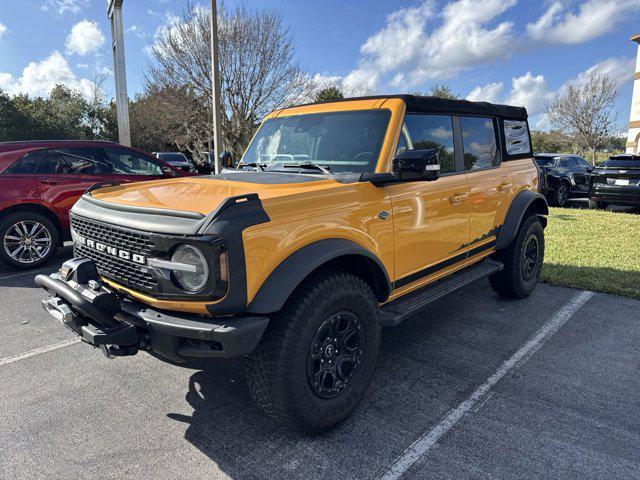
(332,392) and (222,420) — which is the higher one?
(332,392)

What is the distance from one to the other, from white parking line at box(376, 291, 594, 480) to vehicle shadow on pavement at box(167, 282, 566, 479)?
5 centimetres

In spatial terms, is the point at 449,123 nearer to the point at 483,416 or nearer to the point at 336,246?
the point at 336,246

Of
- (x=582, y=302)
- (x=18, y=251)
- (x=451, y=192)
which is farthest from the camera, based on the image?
(x=18, y=251)

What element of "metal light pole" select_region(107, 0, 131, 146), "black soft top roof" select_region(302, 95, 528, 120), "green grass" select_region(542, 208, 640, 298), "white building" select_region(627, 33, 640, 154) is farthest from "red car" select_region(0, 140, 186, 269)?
"white building" select_region(627, 33, 640, 154)

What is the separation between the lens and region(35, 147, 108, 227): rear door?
A: 6461 millimetres

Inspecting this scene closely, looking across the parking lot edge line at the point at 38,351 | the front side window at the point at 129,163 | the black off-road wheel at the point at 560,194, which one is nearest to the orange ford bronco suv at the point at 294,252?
the parking lot edge line at the point at 38,351

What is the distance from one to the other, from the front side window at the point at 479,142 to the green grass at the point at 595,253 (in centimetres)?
221

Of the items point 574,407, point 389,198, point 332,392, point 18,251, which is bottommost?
point 574,407

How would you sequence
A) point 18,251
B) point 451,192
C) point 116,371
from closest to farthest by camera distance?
point 116,371 < point 451,192 < point 18,251

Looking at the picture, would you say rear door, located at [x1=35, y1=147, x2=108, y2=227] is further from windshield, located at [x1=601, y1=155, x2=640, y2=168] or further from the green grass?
windshield, located at [x1=601, y1=155, x2=640, y2=168]

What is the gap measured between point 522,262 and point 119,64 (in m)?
12.4

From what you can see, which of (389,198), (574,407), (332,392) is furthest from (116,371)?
(574,407)

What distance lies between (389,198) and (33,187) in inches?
222

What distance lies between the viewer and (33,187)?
20.8 ft
